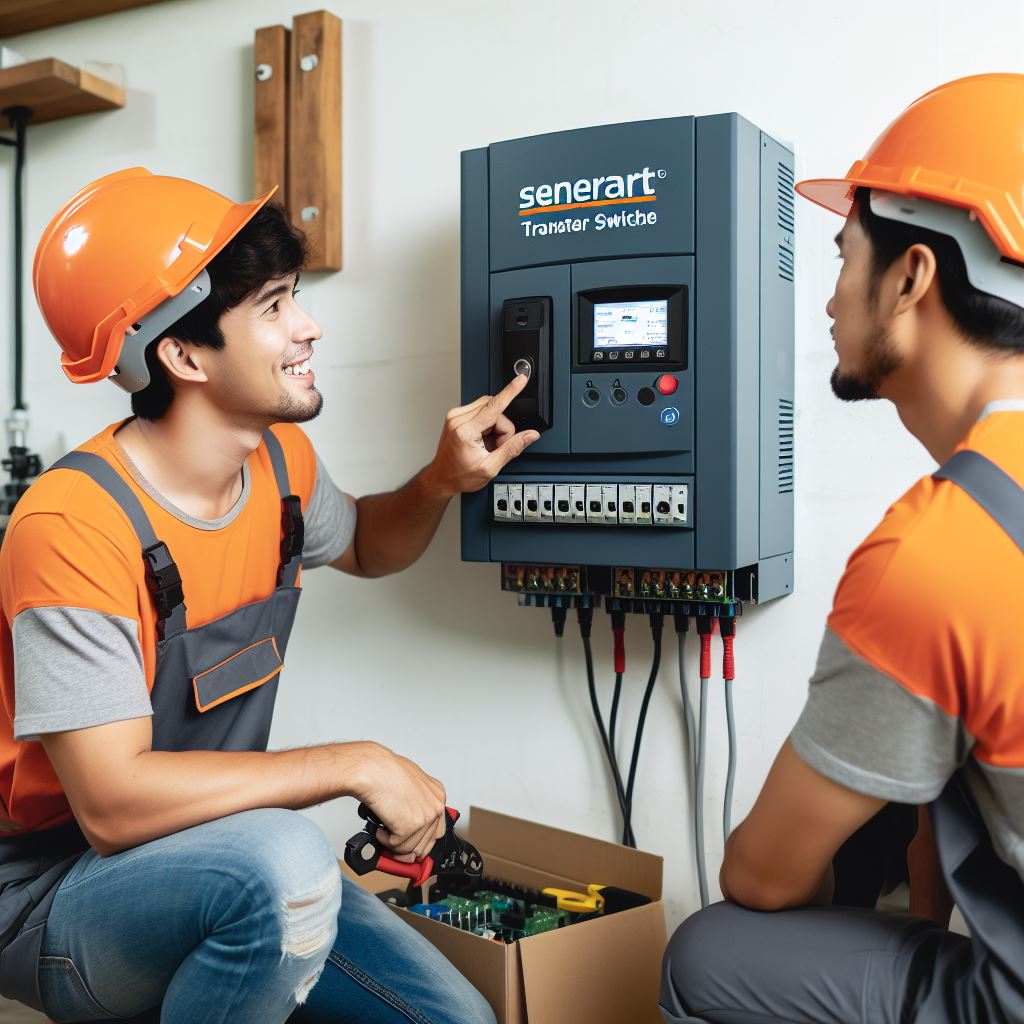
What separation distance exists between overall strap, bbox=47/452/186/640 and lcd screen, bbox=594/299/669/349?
72 centimetres

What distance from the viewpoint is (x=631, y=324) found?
166 centimetres

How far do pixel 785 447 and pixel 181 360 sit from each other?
→ 3.20 ft

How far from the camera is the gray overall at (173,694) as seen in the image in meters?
1.39

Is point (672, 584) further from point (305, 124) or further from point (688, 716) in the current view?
point (305, 124)

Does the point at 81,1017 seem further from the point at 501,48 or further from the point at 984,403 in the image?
the point at 501,48

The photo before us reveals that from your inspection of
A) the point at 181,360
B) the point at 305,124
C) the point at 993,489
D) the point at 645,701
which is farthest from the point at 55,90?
the point at 993,489

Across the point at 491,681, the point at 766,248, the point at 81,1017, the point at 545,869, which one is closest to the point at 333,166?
the point at 766,248

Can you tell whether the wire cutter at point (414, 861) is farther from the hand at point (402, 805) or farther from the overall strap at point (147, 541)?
the overall strap at point (147, 541)

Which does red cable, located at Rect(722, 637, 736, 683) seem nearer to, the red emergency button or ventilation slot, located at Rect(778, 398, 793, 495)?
ventilation slot, located at Rect(778, 398, 793, 495)

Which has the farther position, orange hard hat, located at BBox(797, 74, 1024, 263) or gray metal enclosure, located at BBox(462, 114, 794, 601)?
gray metal enclosure, located at BBox(462, 114, 794, 601)

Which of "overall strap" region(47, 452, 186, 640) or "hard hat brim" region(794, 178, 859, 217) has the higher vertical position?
"hard hat brim" region(794, 178, 859, 217)

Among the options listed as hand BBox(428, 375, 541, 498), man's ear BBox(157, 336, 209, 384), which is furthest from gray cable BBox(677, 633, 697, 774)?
man's ear BBox(157, 336, 209, 384)

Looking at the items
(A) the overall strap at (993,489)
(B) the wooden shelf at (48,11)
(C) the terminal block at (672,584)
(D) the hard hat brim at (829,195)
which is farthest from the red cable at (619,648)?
(B) the wooden shelf at (48,11)

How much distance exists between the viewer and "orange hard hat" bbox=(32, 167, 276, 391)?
1.51 meters
